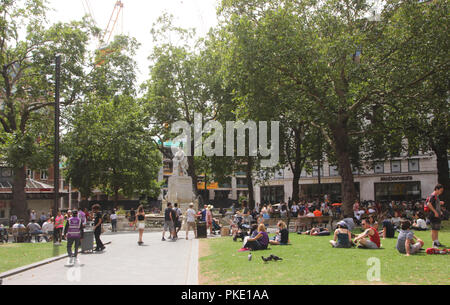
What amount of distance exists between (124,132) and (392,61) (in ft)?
69.7

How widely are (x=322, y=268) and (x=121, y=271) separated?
456 centimetres

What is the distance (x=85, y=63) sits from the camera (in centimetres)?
2642

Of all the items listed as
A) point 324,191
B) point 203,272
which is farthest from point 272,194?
point 203,272

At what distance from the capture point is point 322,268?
8586mm

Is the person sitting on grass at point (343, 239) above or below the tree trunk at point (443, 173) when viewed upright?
below

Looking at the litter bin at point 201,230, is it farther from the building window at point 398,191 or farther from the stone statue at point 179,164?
the building window at point 398,191

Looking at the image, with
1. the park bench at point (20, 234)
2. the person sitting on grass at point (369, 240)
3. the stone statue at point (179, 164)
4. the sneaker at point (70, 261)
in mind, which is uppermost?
the stone statue at point (179, 164)

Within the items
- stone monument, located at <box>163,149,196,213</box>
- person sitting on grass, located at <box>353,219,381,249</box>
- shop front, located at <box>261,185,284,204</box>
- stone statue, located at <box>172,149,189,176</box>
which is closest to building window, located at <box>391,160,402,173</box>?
shop front, located at <box>261,185,284,204</box>

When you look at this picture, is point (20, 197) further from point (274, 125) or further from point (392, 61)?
point (392, 61)

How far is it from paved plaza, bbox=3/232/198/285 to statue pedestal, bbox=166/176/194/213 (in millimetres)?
13558

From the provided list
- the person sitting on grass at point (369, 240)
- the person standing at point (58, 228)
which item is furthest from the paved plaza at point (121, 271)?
the person sitting on grass at point (369, 240)

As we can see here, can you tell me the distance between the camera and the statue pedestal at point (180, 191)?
26875 millimetres

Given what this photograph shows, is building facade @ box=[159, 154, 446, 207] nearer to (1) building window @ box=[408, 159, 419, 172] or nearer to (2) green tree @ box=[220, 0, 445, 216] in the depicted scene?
(1) building window @ box=[408, 159, 419, 172]

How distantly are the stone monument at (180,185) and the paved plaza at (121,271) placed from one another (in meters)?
13.6
